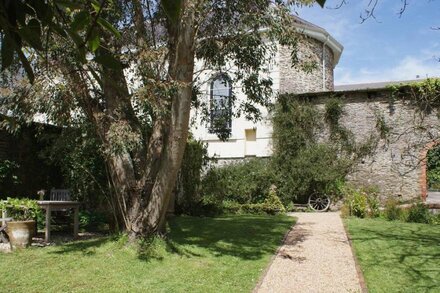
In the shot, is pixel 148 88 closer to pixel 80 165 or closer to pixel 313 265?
pixel 313 265

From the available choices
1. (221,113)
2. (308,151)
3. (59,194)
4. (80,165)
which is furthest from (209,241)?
(308,151)

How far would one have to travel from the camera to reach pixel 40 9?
2.87 feet

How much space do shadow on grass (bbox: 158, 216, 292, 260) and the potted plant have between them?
8.68 ft

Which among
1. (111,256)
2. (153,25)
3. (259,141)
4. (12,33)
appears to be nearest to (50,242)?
(111,256)

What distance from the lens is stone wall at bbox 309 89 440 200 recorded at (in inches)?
636

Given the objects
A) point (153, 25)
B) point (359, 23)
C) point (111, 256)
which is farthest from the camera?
point (153, 25)

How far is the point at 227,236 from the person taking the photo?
32.8 feet

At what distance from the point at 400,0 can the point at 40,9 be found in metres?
5.06

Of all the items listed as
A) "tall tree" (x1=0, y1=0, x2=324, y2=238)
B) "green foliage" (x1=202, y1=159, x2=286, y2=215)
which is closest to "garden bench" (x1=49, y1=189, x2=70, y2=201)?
"tall tree" (x1=0, y1=0, x2=324, y2=238)

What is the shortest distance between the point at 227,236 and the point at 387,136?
904 cm

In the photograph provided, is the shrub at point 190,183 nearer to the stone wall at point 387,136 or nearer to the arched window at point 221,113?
the arched window at point 221,113

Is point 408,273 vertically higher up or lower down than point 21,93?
lower down

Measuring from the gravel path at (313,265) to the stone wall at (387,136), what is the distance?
6.03 m

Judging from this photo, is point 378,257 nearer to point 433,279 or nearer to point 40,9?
point 433,279
